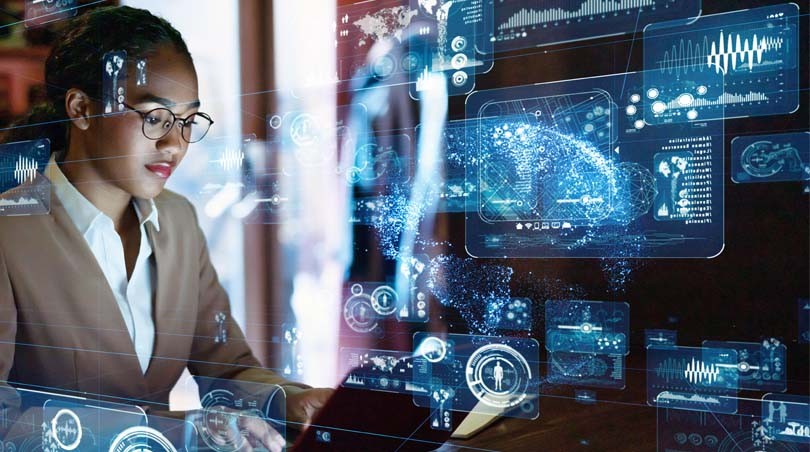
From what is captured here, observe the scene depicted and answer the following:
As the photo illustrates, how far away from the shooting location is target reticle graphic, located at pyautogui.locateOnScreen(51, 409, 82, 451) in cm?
162

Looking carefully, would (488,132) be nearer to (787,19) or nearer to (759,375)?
(787,19)

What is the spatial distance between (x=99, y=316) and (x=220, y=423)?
0.43m

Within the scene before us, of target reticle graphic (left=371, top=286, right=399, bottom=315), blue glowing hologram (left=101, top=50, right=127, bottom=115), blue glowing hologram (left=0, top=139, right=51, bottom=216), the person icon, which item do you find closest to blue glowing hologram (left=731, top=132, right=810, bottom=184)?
the person icon

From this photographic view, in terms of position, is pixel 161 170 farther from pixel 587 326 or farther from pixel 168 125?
pixel 587 326

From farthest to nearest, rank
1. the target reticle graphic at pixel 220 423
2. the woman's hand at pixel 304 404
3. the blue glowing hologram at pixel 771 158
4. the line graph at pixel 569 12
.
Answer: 1. the target reticle graphic at pixel 220 423
2. the woman's hand at pixel 304 404
3. the line graph at pixel 569 12
4. the blue glowing hologram at pixel 771 158

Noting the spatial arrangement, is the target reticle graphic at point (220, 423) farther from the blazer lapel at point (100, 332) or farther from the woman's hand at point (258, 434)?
the blazer lapel at point (100, 332)

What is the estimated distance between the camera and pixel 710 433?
108 cm

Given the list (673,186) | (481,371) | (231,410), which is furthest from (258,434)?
(673,186)

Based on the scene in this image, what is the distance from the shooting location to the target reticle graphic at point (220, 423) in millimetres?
1462

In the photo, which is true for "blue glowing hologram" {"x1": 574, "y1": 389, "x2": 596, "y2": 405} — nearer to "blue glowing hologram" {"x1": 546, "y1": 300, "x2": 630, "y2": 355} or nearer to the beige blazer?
"blue glowing hologram" {"x1": 546, "y1": 300, "x2": 630, "y2": 355}

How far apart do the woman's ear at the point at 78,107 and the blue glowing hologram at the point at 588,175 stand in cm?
103

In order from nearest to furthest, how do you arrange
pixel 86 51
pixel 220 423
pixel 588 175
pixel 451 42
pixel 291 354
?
pixel 588 175 < pixel 451 42 < pixel 291 354 < pixel 220 423 < pixel 86 51

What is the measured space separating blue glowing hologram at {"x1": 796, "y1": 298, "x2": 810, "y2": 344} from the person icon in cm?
51

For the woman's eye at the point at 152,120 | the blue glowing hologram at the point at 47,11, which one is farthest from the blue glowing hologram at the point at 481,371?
the blue glowing hologram at the point at 47,11
